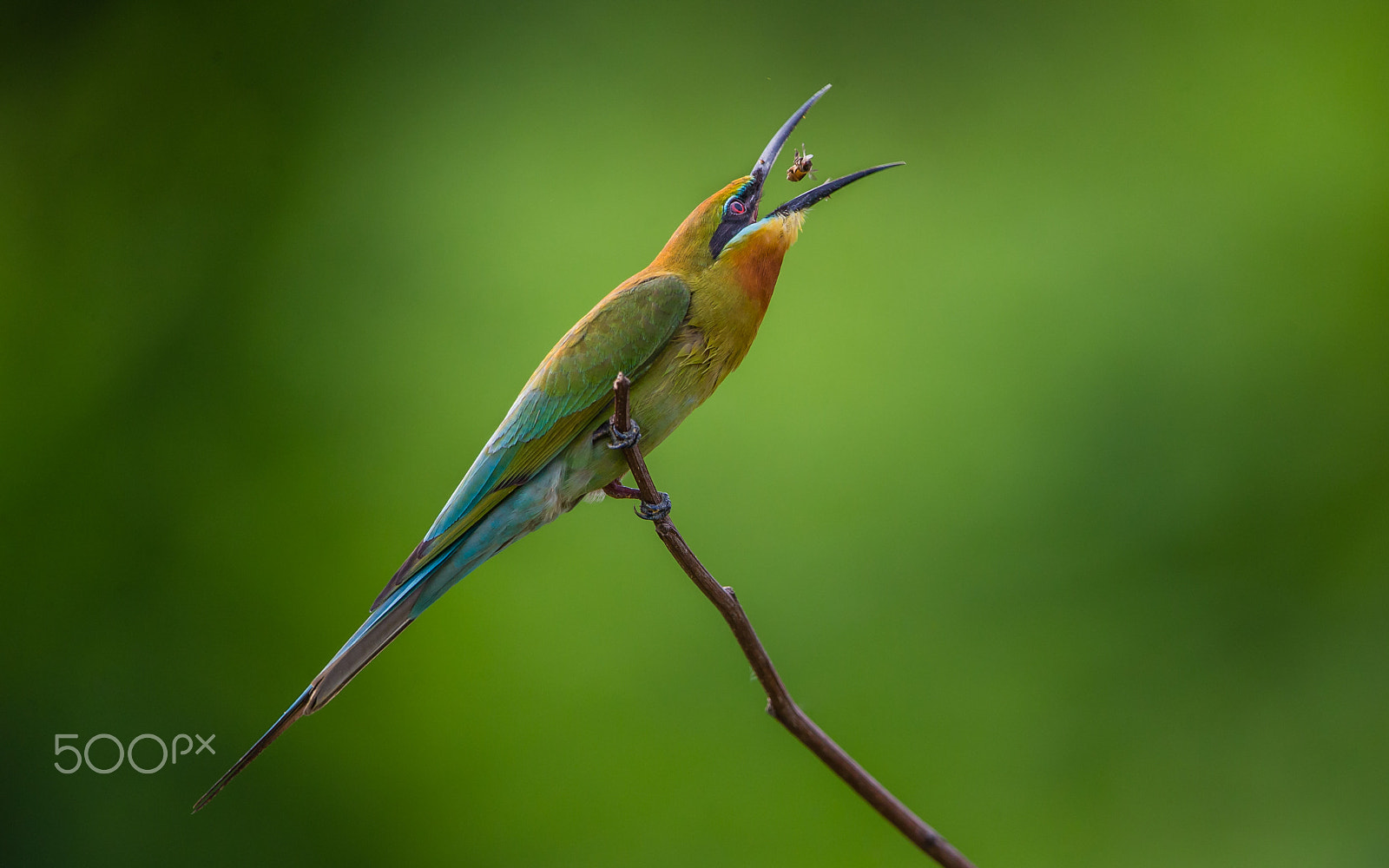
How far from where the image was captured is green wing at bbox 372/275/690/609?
6.82 feet

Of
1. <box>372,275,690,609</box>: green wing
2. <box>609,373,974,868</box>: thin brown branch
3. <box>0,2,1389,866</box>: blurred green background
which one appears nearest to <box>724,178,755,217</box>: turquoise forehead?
<box>372,275,690,609</box>: green wing

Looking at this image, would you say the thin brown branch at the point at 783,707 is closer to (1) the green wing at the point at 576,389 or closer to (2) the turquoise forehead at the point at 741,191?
(1) the green wing at the point at 576,389

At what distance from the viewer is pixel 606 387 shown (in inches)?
82.0

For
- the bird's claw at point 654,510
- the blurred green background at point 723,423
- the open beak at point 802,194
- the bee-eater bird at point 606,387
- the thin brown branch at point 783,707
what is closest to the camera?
the thin brown branch at point 783,707

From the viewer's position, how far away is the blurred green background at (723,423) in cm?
339

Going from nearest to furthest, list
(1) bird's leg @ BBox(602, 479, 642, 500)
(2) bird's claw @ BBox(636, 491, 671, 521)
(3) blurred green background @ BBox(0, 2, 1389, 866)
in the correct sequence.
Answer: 1. (2) bird's claw @ BBox(636, 491, 671, 521)
2. (1) bird's leg @ BBox(602, 479, 642, 500)
3. (3) blurred green background @ BBox(0, 2, 1389, 866)

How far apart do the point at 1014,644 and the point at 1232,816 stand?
816 mm

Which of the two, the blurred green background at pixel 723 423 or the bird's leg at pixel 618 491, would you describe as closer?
the bird's leg at pixel 618 491

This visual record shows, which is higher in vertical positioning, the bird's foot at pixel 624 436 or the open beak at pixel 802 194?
the open beak at pixel 802 194

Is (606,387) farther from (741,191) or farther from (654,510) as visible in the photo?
(741,191)

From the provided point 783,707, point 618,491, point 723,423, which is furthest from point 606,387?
point 723,423

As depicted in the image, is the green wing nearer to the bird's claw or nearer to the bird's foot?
the bird's foot

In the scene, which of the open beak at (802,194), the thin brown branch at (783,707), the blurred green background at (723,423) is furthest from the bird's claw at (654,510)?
the blurred green background at (723,423)

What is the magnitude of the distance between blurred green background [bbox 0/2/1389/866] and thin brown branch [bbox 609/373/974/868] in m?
1.80
